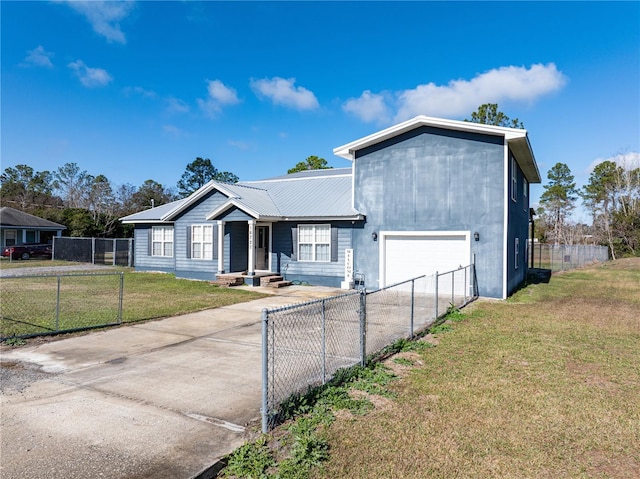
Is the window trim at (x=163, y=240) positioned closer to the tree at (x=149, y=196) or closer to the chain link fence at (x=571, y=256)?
the chain link fence at (x=571, y=256)

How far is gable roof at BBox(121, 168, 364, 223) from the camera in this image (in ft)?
55.2

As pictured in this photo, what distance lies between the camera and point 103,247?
93.3 feet

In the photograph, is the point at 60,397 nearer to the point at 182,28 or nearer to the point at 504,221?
the point at 504,221

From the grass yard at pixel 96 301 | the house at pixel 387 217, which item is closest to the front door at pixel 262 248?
the house at pixel 387 217

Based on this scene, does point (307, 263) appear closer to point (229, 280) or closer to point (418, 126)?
point (229, 280)

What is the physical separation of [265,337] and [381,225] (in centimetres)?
1209

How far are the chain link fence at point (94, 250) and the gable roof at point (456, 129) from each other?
17733mm

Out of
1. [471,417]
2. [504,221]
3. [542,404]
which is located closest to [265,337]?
[471,417]

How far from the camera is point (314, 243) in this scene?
17.3 metres

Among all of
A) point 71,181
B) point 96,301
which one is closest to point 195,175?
point 71,181

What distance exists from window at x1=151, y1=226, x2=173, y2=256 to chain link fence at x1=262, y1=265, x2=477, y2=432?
12417mm

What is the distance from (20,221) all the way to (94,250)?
1484cm

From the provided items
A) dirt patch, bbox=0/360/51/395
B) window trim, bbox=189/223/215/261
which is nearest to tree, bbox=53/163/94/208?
window trim, bbox=189/223/215/261

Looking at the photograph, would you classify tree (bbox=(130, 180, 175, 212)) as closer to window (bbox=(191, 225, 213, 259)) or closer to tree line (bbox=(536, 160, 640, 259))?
window (bbox=(191, 225, 213, 259))
